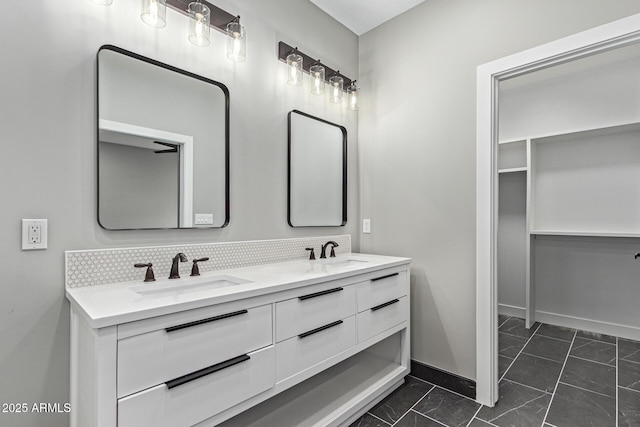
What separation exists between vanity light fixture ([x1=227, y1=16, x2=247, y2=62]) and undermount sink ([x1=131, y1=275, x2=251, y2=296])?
3.99ft

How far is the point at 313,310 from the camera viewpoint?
1.52 m

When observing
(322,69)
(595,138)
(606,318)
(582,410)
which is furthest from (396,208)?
(606,318)

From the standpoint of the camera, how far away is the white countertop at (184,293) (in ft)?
3.19

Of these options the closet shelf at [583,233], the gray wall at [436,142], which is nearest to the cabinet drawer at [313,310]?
the gray wall at [436,142]

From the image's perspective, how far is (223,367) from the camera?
3.83ft

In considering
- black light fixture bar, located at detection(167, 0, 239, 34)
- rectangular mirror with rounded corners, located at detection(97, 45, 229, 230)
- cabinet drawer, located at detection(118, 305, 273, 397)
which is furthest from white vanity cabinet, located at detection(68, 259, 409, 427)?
black light fixture bar, located at detection(167, 0, 239, 34)

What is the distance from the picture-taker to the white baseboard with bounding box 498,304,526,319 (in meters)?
3.57

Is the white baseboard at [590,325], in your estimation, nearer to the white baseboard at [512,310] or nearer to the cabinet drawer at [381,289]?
the white baseboard at [512,310]

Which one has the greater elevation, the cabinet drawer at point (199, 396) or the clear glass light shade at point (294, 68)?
the clear glass light shade at point (294, 68)

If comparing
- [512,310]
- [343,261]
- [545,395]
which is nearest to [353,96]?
[343,261]

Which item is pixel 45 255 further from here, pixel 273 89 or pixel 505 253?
pixel 505 253

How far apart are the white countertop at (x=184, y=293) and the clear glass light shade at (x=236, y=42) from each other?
1.20 meters

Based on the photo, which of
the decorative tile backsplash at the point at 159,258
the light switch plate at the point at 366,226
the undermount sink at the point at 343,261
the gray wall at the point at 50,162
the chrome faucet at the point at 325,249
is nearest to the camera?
the gray wall at the point at 50,162

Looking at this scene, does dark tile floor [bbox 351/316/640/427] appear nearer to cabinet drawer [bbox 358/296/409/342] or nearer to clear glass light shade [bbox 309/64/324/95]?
cabinet drawer [bbox 358/296/409/342]
